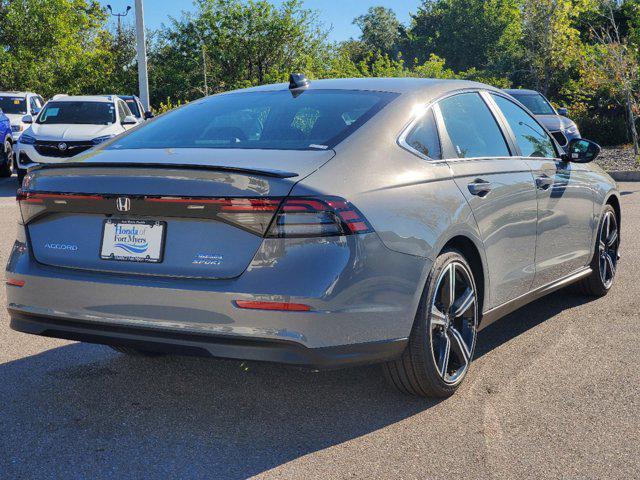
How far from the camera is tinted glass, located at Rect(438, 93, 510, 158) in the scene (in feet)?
15.6

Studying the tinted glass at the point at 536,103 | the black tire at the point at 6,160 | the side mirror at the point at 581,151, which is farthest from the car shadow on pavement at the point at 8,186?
the side mirror at the point at 581,151

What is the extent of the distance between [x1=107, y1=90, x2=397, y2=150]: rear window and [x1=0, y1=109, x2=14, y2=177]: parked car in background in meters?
15.5

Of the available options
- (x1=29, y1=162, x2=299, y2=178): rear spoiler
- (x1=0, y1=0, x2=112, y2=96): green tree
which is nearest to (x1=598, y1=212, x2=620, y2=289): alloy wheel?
(x1=29, y1=162, x2=299, y2=178): rear spoiler

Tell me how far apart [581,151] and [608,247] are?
3.86 ft

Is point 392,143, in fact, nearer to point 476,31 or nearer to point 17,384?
point 17,384

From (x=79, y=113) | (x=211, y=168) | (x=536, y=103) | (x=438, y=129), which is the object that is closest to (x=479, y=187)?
(x=438, y=129)

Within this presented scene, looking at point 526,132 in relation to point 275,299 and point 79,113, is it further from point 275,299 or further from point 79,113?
point 79,113

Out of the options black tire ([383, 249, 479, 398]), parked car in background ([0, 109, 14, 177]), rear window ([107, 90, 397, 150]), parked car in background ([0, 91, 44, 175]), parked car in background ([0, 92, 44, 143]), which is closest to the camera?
black tire ([383, 249, 479, 398])

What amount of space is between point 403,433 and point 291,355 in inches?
26.9

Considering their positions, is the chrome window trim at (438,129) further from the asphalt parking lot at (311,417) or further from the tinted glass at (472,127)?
the asphalt parking lot at (311,417)

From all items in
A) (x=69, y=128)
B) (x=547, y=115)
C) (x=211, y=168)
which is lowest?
(x=547, y=115)

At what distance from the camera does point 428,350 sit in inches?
163

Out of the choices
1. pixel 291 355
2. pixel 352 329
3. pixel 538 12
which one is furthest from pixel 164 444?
pixel 538 12

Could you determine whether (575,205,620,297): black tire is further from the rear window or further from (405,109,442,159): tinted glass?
the rear window
